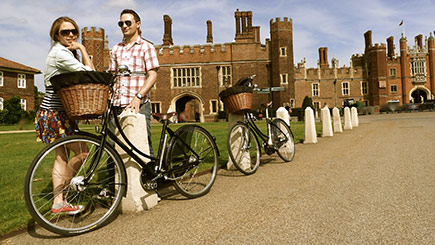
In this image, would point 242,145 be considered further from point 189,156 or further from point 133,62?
point 133,62

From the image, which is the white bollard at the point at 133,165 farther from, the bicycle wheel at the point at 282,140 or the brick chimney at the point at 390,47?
the brick chimney at the point at 390,47

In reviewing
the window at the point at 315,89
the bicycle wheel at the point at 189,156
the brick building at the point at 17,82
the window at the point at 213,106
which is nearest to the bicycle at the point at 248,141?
the bicycle wheel at the point at 189,156

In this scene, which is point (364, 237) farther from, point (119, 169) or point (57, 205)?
point (57, 205)

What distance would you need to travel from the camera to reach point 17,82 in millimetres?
30781

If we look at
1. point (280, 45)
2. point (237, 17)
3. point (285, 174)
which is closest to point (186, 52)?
point (237, 17)

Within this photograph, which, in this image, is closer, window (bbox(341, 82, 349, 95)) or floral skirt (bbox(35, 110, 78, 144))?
floral skirt (bbox(35, 110, 78, 144))

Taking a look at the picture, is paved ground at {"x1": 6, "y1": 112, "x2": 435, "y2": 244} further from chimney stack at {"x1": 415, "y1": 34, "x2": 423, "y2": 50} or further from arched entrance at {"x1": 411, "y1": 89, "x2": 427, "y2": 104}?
chimney stack at {"x1": 415, "y1": 34, "x2": 423, "y2": 50}

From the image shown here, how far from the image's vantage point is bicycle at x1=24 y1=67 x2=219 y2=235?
7.62 ft

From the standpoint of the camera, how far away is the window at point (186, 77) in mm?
33125

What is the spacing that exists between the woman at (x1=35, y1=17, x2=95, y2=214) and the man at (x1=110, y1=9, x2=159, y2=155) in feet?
1.93

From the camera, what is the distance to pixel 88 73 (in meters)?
2.38

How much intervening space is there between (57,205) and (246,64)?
3078 centimetres

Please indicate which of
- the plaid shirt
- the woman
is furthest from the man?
the woman

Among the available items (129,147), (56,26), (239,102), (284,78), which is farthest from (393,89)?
(56,26)
